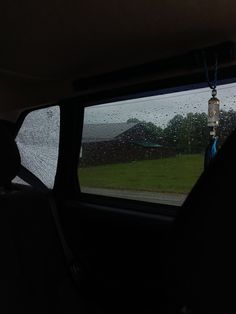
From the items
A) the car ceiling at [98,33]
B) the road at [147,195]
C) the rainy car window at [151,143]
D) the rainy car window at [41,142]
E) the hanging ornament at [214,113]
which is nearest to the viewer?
the car ceiling at [98,33]

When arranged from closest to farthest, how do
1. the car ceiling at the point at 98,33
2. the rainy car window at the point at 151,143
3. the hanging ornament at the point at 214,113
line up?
the car ceiling at the point at 98,33 → the hanging ornament at the point at 214,113 → the rainy car window at the point at 151,143

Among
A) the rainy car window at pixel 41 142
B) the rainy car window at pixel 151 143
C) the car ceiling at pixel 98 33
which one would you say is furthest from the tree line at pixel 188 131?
the rainy car window at pixel 41 142

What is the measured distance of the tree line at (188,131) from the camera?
1.79 m

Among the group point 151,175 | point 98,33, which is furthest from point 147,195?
point 98,33

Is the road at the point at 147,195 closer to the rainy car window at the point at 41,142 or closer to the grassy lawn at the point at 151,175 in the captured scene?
the grassy lawn at the point at 151,175

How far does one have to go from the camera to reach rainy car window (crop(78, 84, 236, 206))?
190 centimetres

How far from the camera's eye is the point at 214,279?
70 cm

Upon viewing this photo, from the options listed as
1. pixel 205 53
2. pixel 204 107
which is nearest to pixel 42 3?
pixel 205 53

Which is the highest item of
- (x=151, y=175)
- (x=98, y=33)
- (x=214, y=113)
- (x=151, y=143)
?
(x=98, y=33)

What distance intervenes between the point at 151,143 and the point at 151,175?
0.58 ft

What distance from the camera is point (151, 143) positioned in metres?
2.20

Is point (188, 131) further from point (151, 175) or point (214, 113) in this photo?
point (151, 175)

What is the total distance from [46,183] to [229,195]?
2.40 m

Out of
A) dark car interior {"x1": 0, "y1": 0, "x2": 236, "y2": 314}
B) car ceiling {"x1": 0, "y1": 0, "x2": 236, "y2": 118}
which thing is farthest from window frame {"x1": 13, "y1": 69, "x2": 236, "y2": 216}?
car ceiling {"x1": 0, "y1": 0, "x2": 236, "y2": 118}
